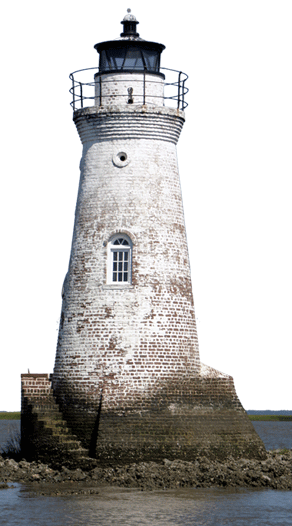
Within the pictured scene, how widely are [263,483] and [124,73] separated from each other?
38.9 ft

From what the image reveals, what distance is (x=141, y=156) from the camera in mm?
27344

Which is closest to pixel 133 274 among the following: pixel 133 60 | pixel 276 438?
pixel 133 60

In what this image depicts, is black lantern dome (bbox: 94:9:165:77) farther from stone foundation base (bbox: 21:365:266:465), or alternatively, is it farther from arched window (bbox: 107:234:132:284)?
stone foundation base (bbox: 21:365:266:465)

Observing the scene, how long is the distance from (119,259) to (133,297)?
1.18 metres

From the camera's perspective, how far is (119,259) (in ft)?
88.6

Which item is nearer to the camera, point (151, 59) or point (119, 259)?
point (119, 259)

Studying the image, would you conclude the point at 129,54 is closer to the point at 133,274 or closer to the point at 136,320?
the point at 133,274

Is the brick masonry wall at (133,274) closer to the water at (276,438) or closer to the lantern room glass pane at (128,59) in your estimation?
the lantern room glass pane at (128,59)

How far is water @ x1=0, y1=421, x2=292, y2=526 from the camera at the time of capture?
2125 cm

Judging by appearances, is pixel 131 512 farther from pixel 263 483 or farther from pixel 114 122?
pixel 114 122

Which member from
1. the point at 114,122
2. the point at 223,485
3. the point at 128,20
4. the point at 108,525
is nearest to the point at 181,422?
the point at 223,485

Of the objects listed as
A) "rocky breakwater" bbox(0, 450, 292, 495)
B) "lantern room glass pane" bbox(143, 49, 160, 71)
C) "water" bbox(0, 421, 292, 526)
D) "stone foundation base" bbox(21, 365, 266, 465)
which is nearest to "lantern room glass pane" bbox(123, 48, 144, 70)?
"lantern room glass pane" bbox(143, 49, 160, 71)

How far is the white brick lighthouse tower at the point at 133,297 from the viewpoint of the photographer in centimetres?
2595

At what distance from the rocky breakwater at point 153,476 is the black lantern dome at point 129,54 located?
11016mm
